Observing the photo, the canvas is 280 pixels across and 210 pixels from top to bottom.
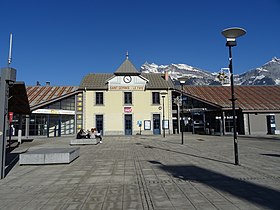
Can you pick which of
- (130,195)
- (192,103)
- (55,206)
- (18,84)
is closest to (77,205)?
(55,206)

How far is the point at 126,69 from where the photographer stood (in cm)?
2864

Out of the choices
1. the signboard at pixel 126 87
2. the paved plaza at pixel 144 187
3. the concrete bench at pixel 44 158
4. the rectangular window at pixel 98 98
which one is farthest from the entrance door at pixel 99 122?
the paved plaza at pixel 144 187

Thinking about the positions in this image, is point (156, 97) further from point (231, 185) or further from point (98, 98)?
point (231, 185)

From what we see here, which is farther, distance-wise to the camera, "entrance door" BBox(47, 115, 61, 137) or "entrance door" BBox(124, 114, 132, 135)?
"entrance door" BBox(124, 114, 132, 135)

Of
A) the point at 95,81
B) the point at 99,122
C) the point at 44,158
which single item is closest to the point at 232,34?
the point at 44,158

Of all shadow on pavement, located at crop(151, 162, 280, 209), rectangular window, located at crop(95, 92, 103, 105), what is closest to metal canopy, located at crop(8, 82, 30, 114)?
shadow on pavement, located at crop(151, 162, 280, 209)

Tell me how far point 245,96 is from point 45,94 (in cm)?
2719

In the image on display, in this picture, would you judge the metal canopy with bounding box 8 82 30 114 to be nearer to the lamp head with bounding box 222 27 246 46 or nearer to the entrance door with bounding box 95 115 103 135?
the lamp head with bounding box 222 27 246 46

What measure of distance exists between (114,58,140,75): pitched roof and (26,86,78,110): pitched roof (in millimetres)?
6348

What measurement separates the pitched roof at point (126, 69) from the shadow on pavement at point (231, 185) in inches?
841

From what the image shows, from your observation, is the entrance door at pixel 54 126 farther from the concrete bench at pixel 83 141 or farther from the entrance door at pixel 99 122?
the concrete bench at pixel 83 141

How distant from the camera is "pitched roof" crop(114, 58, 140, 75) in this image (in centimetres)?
2814

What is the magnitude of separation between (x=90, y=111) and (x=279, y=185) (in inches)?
949

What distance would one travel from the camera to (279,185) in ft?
18.0
